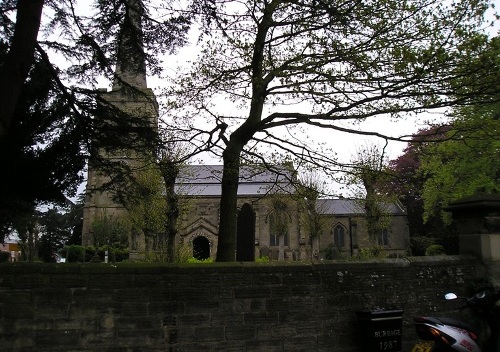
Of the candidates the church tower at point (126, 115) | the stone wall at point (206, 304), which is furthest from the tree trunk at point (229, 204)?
the stone wall at point (206, 304)

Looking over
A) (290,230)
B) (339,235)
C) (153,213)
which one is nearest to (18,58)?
(153,213)

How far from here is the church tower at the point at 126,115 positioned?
8.18 metres

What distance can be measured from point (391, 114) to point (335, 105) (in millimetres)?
1081

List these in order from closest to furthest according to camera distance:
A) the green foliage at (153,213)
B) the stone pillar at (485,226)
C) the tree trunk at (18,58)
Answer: the tree trunk at (18,58), the stone pillar at (485,226), the green foliage at (153,213)

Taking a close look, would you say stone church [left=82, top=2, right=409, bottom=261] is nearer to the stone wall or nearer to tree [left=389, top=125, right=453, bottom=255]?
tree [left=389, top=125, right=453, bottom=255]

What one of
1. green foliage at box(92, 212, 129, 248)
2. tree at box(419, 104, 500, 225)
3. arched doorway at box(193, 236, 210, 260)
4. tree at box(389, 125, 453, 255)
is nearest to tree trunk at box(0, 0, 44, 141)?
tree at box(419, 104, 500, 225)

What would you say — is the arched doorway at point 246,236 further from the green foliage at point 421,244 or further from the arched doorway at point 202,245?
the arched doorway at point 202,245

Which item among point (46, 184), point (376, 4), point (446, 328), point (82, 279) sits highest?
point (376, 4)

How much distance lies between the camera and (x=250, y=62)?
959 cm

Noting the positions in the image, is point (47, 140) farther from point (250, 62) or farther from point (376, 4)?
point (376, 4)

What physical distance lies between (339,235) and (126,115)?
5390cm

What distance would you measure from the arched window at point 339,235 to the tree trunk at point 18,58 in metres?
55.7

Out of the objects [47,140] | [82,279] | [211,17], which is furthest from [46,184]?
[211,17]

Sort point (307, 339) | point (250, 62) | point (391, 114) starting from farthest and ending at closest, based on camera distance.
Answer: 1. point (250, 62)
2. point (391, 114)
3. point (307, 339)
